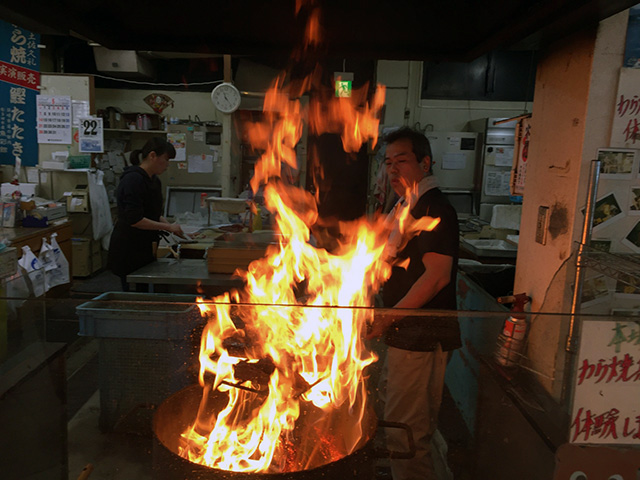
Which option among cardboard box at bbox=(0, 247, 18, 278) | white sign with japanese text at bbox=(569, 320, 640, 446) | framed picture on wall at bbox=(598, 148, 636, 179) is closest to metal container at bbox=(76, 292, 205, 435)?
white sign with japanese text at bbox=(569, 320, 640, 446)

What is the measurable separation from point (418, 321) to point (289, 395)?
0.63 meters

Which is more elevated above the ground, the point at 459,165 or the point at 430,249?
the point at 459,165

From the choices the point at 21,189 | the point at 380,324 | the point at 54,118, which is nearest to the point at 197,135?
the point at 54,118

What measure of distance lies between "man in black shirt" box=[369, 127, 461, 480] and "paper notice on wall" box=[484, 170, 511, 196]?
5483mm

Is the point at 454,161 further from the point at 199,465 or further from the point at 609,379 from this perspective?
the point at 199,465

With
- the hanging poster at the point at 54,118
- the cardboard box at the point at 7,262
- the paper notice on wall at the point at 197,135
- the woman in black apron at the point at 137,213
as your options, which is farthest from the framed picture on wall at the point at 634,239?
the paper notice on wall at the point at 197,135

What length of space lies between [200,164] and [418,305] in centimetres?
753

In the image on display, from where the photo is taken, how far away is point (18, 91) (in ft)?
20.5

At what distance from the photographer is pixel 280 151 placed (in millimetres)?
9438

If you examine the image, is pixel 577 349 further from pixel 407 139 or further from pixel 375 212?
pixel 375 212

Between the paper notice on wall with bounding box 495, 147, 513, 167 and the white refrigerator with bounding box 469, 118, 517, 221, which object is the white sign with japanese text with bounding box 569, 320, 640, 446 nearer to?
the white refrigerator with bounding box 469, 118, 517, 221

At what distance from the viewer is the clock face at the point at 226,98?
8422 millimetres

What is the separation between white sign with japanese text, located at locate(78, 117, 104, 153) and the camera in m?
7.85

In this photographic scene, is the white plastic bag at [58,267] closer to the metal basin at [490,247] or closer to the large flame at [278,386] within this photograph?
the metal basin at [490,247]
